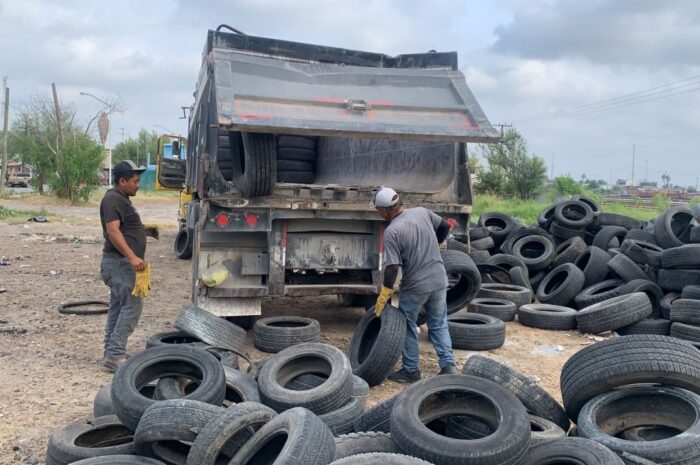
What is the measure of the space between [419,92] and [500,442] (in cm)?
440

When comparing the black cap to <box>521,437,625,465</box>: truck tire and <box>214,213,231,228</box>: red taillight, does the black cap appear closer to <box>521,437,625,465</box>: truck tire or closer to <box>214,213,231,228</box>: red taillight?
<box>214,213,231,228</box>: red taillight

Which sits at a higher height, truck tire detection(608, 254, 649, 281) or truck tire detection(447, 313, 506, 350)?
truck tire detection(608, 254, 649, 281)

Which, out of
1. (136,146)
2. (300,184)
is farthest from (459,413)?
(136,146)

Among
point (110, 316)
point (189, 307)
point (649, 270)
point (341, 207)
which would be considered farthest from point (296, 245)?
point (649, 270)

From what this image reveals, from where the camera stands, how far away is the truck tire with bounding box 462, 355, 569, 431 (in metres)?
4.16

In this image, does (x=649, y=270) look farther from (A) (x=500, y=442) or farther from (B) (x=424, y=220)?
(A) (x=500, y=442)

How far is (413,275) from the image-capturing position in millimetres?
5582

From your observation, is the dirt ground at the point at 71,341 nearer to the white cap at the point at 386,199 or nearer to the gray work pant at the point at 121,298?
the gray work pant at the point at 121,298

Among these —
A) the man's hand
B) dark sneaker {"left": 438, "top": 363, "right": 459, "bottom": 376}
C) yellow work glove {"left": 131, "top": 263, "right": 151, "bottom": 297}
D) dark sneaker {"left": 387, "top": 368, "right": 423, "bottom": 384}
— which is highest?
the man's hand

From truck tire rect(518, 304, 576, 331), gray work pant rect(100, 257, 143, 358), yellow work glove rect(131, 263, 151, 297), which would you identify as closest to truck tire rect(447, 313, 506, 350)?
truck tire rect(518, 304, 576, 331)

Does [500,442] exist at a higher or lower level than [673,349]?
lower

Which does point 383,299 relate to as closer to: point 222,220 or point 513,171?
point 222,220

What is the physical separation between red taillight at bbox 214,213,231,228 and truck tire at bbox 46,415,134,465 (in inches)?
97.3

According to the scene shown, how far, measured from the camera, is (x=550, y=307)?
8203 mm
